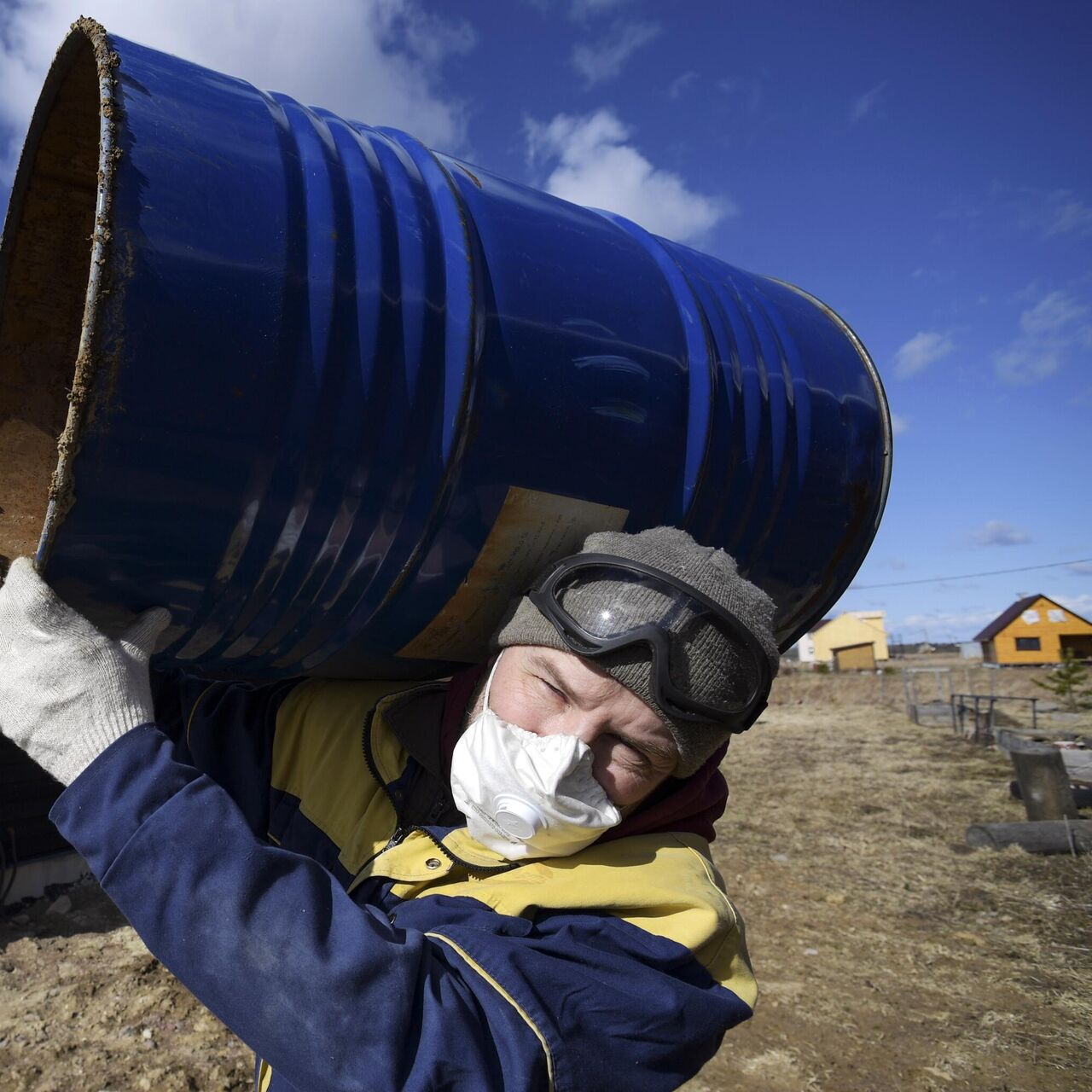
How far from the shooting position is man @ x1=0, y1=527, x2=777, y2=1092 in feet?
3.57

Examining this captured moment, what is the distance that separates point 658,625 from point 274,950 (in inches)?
27.1

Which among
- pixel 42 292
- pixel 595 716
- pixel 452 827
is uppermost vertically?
pixel 42 292

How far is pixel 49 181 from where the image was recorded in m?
1.43

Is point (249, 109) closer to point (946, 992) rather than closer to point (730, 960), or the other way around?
point (730, 960)

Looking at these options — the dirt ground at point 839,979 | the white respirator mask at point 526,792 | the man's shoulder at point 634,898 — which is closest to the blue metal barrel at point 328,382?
the white respirator mask at point 526,792

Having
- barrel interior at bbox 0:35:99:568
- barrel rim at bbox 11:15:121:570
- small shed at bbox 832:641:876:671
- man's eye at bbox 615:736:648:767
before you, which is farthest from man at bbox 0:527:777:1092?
small shed at bbox 832:641:876:671

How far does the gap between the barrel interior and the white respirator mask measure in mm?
748

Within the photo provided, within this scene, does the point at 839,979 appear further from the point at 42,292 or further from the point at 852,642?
the point at 852,642

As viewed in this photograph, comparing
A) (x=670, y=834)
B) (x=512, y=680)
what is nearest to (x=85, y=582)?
(x=512, y=680)

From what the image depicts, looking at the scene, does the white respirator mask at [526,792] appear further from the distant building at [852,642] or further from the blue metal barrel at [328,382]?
the distant building at [852,642]

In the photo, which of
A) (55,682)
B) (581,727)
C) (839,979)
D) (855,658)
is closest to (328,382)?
(55,682)

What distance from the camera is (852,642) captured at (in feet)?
148

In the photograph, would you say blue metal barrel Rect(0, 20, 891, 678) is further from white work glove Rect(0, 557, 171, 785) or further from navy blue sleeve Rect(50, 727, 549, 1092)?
navy blue sleeve Rect(50, 727, 549, 1092)

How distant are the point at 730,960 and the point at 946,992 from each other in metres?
4.55
